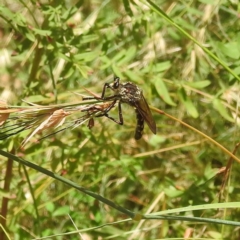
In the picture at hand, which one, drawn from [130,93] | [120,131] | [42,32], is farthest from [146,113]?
[120,131]

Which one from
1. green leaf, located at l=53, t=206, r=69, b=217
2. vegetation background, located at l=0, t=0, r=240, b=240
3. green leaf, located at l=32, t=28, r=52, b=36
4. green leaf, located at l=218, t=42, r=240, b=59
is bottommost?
green leaf, located at l=53, t=206, r=69, b=217

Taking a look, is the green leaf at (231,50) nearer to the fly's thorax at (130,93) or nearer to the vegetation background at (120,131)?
the vegetation background at (120,131)

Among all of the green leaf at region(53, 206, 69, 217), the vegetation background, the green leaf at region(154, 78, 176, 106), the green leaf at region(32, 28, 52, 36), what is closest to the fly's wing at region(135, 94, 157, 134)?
the vegetation background

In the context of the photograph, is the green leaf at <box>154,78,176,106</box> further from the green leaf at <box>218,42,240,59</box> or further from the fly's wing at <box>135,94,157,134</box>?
the fly's wing at <box>135,94,157,134</box>

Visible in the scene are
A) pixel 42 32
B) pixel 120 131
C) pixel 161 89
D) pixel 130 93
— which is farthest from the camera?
pixel 120 131

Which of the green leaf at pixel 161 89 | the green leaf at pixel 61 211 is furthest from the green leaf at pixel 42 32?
the green leaf at pixel 61 211

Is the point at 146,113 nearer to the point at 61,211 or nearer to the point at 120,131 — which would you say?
the point at 61,211

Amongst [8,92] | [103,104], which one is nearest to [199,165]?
[8,92]

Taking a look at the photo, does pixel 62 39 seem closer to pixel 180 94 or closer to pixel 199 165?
pixel 180 94
